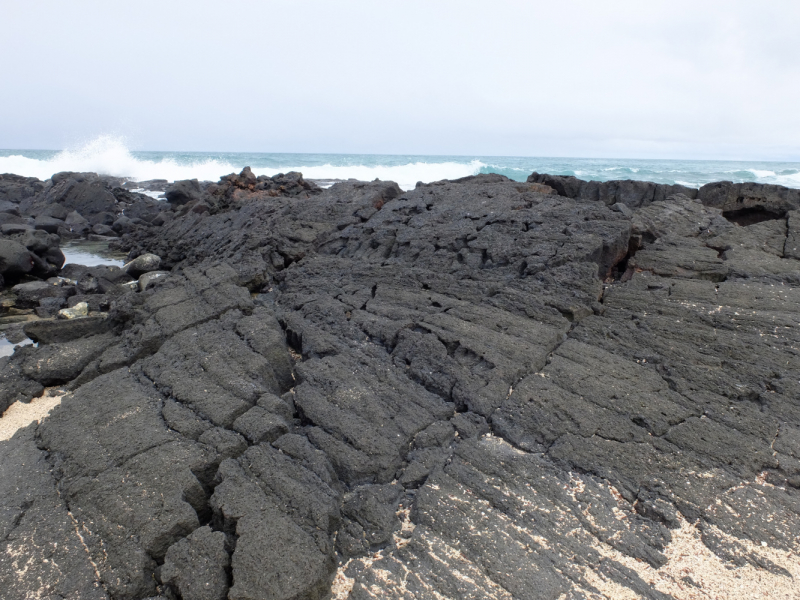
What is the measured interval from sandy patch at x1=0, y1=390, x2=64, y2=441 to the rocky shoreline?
0.11m

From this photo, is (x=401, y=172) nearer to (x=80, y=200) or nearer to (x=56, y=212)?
(x=80, y=200)

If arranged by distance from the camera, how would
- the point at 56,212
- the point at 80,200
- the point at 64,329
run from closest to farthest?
the point at 64,329, the point at 56,212, the point at 80,200

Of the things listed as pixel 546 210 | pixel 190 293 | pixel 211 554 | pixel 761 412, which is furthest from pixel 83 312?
pixel 761 412

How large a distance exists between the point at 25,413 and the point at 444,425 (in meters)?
4.54

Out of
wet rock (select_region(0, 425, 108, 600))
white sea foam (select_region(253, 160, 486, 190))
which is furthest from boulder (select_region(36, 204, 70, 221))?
white sea foam (select_region(253, 160, 486, 190))

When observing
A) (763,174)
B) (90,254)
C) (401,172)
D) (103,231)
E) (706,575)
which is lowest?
(90,254)

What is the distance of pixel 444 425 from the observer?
14.7 ft

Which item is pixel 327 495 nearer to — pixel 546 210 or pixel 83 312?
pixel 546 210

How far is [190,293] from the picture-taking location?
745cm

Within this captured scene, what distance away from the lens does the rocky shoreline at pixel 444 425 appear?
10.7ft

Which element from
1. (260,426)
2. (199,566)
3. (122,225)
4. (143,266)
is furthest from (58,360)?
(122,225)

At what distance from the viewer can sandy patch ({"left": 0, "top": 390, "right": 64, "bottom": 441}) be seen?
501 cm

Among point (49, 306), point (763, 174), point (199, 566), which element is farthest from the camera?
point (763, 174)

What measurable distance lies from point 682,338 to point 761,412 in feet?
3.55
